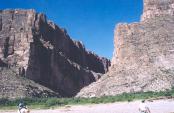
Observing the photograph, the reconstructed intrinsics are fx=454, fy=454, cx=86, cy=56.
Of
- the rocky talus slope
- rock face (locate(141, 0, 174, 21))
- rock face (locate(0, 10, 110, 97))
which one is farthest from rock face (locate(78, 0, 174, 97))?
rock face (locate(0, 10, 110, 97))

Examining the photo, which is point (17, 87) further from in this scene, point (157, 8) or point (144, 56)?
point (157, 8)

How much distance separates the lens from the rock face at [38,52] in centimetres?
12556

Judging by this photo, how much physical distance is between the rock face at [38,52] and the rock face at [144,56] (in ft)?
74.5

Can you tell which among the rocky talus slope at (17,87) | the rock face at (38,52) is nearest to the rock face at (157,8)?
the rock face at (38,52)

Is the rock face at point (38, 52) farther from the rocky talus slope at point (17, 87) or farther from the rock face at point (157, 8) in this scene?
the rock face at point (157, 8)

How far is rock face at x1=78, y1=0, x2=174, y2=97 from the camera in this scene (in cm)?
9819

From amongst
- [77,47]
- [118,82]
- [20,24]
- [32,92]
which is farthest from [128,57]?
[77,47]

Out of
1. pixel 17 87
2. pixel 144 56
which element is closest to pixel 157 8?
pixel 144 56

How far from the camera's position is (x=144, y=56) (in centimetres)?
10638

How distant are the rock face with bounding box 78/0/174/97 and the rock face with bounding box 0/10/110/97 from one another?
74.5ft

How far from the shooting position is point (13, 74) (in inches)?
4569

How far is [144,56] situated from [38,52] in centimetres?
3587

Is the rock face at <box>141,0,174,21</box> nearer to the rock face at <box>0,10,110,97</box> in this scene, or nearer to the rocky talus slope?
the rock face at <box>0,10,110,97</box>

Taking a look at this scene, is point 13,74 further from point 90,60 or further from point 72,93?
point 90,60
